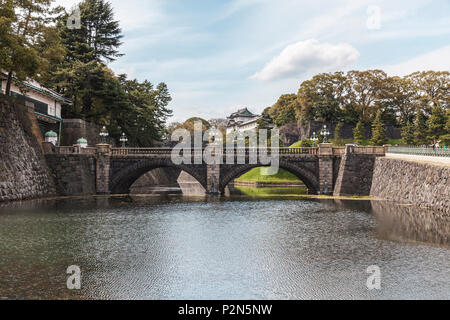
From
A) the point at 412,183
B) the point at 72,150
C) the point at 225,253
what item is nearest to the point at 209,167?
the point at 72,150

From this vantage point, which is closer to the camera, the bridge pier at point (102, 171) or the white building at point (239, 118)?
the bridge pier at point (102, 171)

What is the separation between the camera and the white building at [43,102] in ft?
165

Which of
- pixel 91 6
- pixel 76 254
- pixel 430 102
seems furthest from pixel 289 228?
pixel 430 102

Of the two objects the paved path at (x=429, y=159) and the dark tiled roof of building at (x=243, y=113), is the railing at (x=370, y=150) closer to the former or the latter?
the paved path at (x=429, y=159)

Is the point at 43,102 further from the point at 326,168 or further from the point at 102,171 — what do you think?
the point at 326,168

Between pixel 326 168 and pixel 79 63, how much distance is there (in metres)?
39.6

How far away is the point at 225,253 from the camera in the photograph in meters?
20.0

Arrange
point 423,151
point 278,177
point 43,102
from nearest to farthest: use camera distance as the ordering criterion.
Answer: point 423,151
point 43,102
point 278,177

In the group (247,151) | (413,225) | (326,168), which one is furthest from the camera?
(247,151)

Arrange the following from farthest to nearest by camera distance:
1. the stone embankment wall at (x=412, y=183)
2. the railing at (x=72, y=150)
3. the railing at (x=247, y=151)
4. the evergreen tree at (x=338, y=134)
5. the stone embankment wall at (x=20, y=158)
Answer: the evergreen tree at (x=338, y=134)
the railing at (x=72, y=150)
the railing at (x=247, y=151)
the stone embankment wall at (x=20, y=158)
the stone embankment wall at (x=412, y=183)

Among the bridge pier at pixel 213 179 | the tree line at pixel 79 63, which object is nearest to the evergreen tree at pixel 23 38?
the tree line at pixel 79 63

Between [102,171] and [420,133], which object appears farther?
[420,133]

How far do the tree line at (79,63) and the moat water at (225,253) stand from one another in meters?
15.9
